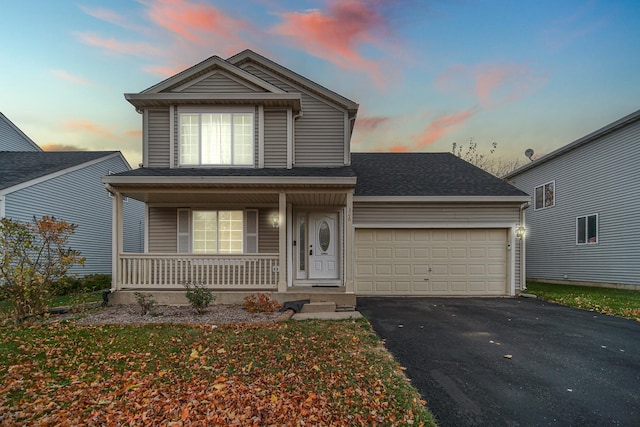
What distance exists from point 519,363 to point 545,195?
14.6 m

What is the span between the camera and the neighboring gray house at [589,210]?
37.6 ft

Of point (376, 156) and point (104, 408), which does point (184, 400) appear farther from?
point (376, 156)

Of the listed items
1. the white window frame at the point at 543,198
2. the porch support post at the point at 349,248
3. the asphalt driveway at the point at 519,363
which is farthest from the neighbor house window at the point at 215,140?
the white window frame at the point at 543,198

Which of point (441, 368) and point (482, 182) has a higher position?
point (482, 182)

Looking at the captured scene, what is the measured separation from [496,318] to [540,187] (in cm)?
1235

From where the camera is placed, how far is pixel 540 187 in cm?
1619

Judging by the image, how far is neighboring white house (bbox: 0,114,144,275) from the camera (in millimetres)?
10791

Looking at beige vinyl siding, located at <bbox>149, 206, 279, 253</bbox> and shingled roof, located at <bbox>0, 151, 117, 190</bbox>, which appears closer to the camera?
beige vinyl siding, located at <bbox>149, 206, 279, 253</bbox>

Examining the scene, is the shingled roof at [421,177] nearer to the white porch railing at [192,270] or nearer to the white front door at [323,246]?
the white front door at [323,246]

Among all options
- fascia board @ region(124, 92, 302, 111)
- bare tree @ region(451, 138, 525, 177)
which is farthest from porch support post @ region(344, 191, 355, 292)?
bare tree @ region(451, 138, 525, 177)

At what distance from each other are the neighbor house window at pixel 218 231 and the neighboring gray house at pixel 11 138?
40.0 ft

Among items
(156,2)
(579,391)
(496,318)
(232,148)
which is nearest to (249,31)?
(156,2)

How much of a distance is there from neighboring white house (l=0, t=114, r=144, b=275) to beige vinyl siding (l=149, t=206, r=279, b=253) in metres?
4.91

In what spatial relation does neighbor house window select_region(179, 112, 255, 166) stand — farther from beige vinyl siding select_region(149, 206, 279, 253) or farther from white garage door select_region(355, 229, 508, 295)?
white garage door select_region(355, 229, 508, 295)
